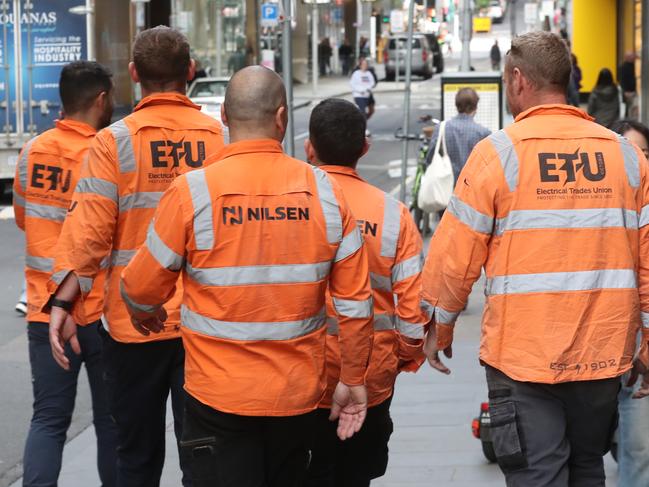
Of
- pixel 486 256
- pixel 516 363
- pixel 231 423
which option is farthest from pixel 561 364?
pixel 231 423

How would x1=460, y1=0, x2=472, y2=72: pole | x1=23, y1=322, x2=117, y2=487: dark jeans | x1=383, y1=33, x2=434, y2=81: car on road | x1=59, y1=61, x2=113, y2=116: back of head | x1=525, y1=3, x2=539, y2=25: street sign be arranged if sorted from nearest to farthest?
x1=23, y1=322, x2=117, y2=487: dark jeans
x1=59, y1=61, x2=113, y2=116: back of head
x1=460, y1=0, x2=472, y2=72: pole
x1=525, y1=3, x2=539, y2=25: street sign
x1=383, y1=33, x2=434, y2=81: car on road

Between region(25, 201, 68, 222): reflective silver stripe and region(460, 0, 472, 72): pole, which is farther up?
region(460, 0, 472, 72): pole

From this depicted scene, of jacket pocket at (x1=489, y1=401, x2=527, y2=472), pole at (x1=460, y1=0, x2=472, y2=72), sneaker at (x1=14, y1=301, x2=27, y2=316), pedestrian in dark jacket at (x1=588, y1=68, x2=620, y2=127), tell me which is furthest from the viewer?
pole at (x1=460, y1=0, x2=472, y2=72)

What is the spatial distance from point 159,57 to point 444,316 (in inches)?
58.2

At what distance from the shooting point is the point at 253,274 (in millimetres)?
3957

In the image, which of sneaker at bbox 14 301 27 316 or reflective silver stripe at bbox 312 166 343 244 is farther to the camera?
sneaker at bbox 14 301 27 316

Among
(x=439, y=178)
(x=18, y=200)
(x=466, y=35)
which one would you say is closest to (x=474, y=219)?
(x=18, y=200)

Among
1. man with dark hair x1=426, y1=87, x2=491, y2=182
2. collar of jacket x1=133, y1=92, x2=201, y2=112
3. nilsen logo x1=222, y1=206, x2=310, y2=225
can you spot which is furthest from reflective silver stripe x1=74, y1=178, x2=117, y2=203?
man with dark hair x1=426, y1=87, x2=491, y2=182

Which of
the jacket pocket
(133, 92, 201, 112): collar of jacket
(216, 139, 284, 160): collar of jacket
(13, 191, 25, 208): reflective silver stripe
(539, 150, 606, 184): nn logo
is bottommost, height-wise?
the jacket pocket

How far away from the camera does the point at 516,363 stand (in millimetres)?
4254

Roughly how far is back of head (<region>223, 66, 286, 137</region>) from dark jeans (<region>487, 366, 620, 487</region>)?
3.58 ft

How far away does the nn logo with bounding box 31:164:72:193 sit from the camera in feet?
18.2

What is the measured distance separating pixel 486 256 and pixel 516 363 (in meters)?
0.37

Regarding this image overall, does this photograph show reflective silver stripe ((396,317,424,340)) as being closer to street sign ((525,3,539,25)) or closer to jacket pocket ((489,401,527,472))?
jacket pocket ((489,401,527,472))
